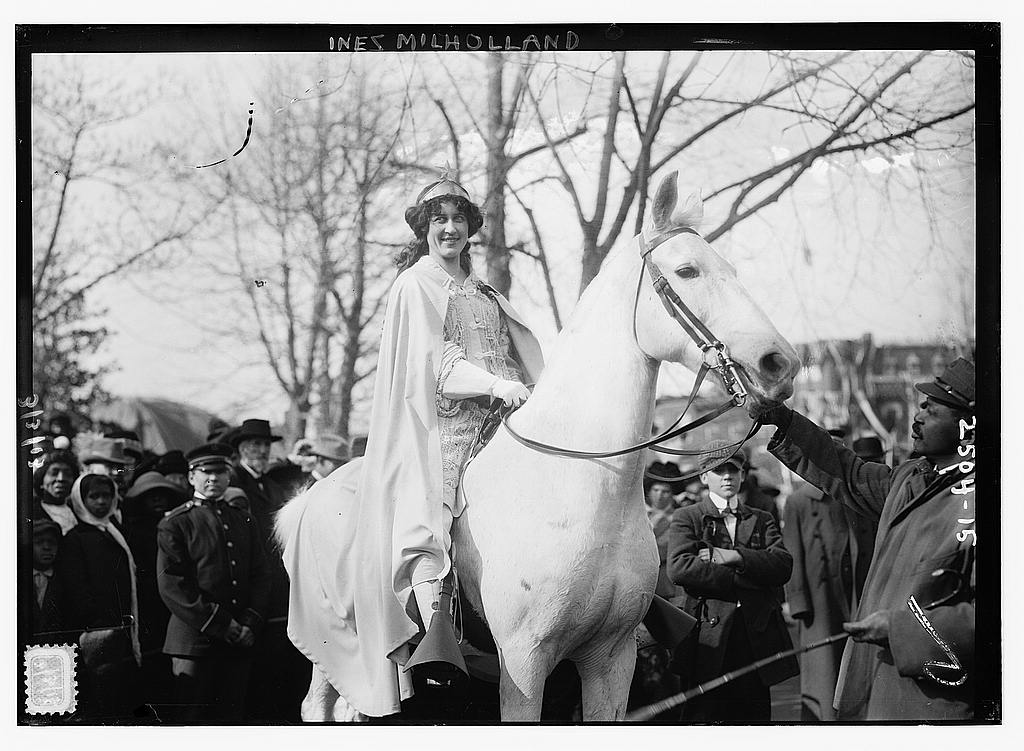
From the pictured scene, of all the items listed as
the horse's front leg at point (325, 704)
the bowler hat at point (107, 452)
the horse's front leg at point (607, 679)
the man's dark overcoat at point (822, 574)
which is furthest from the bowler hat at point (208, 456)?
the man's dark overcoat at point (822, 574)

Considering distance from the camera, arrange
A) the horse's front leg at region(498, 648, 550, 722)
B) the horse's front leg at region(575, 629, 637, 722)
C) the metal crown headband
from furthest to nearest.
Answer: the metal crown headband, the horse's front leg at region(575, 629, 637, 722), the horse's front leg at region(498, 648, 550, 722)

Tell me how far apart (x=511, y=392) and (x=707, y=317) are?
84cm

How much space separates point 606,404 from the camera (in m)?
4.50

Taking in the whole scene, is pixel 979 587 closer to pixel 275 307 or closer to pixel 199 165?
pixel 275 307

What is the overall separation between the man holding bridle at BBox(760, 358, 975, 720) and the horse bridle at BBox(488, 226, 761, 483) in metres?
0.44

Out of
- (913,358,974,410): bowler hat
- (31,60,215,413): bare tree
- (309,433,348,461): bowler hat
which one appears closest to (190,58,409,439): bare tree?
(309,433,348,461): bowler hat

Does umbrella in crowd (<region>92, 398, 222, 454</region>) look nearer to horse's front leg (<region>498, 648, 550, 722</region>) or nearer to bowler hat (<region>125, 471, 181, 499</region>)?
bowler hat (<region>125, 471, 181, 499</region>)

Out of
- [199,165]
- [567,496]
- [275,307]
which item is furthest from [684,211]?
[199,165]

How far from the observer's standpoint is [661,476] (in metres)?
4.89

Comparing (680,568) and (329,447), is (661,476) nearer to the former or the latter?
(680,568)

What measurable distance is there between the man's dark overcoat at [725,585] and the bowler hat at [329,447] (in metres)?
1.43

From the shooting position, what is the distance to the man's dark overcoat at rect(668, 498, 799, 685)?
495 cm

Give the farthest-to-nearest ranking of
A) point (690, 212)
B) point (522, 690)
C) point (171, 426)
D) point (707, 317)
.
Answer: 1. point (171, 426)
2. point (690, 212)
3. point (522, 690)
4. point (707, 317)

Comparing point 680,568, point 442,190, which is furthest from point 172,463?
point 680,568
